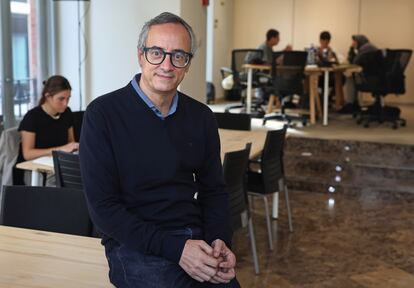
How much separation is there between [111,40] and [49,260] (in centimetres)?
417

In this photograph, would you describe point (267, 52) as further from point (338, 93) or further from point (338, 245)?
point (338, 245)

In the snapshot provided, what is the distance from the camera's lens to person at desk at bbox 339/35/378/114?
8731 millimetres

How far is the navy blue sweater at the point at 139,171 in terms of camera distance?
163cm

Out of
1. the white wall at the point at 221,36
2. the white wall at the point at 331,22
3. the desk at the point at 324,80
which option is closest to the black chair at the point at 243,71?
the desk at the point at 324,80

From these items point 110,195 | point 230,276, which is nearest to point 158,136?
point 110,195

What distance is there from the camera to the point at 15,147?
3.81 m

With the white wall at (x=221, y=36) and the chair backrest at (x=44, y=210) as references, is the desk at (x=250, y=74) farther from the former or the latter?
the chair backrest at (x=44, y=210)

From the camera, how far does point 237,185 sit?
11.3 ft

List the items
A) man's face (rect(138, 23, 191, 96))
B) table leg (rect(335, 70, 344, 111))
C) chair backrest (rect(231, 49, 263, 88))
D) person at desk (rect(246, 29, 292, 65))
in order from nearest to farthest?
man's face (rect(138, 23, 191, 96)) < person at desk (rect(246, 29, 292, 65)) < chair backrest (rect(231, 49, 263, 88)) < table leg (rect(335, 70, 344, 111))

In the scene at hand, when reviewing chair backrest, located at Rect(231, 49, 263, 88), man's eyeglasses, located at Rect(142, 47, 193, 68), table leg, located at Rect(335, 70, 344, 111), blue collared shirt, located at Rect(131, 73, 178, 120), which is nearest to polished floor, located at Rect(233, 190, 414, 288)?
blue collared shirt, located at Rect(131, 73, 178, 120)

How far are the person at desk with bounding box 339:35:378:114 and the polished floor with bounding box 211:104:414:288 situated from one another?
9.13 feet

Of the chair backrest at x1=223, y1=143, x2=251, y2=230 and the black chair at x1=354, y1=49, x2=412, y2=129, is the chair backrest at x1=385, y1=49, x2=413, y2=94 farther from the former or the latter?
the chair backrest at x1=223, y1=143, x2=251, y2=230

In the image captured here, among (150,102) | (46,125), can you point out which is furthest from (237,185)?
(150,102)

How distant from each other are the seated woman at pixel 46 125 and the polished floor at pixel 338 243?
4.95 feet
